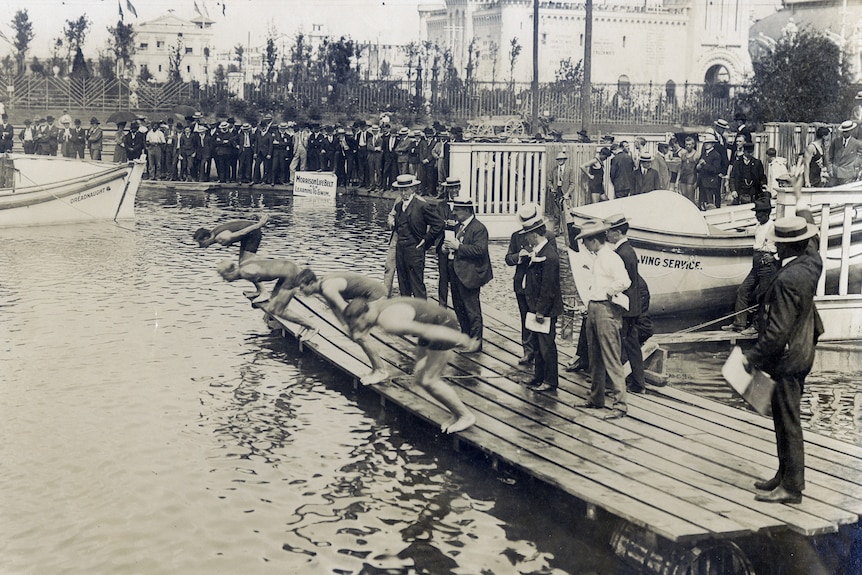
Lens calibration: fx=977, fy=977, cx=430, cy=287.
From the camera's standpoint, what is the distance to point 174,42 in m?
8.91

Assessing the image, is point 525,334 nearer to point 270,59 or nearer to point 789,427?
point 789,427

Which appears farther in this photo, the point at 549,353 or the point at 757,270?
the point at 757,270

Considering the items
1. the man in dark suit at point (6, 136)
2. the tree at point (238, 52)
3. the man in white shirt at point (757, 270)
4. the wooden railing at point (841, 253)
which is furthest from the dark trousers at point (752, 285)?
the man in dark suit at point (6, 136)

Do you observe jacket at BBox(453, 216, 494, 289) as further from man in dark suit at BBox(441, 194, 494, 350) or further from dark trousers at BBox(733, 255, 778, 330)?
dark trousers at BBox(733, 255, 778, 330)

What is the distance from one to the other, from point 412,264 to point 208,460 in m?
2.94

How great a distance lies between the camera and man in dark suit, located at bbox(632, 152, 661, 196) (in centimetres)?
1411

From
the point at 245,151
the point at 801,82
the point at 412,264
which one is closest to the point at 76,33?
the point at 412,264

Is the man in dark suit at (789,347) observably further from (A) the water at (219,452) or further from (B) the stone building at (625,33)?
(B) the stone building at (625,33)

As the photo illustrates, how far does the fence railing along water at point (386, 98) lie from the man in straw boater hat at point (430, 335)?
14.9 ft

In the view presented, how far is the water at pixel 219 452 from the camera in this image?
17.5 ft

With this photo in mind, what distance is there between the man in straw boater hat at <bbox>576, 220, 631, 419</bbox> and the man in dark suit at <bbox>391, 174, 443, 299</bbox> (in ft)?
7.02

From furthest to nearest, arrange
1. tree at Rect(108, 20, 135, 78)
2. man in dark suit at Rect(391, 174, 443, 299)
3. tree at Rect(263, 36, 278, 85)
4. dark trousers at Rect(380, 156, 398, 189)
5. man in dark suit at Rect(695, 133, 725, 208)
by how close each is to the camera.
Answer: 1. dark trousers at Rect(380, 156, 398, 189)
2. man in dark suit at Rect(695, 133, 725, 208)
3. tree at Rect(263, 36, 278, 85)
4. man in dark suit at Rect(391, 174, 443, 299)
5. tree at Rect(108, 20, 135, 78)

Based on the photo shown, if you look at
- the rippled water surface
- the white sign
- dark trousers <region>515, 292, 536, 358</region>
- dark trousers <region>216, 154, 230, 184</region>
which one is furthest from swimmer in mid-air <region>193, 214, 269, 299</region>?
dark trousers <region>216, 154, 230, 184</region>

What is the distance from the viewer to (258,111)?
43.7 ft
